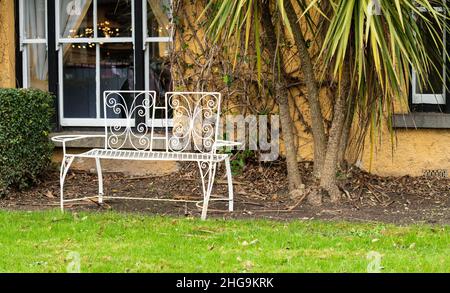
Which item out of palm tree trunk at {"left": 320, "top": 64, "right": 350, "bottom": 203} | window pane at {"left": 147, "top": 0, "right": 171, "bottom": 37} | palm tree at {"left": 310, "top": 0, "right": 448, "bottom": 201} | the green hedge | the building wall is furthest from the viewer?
window pane at {"left": 147, "top": 0, "right": 171, "bottom": 37}

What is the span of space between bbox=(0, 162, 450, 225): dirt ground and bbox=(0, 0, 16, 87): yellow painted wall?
155cm

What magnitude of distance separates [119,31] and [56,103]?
→ 1.18 metres

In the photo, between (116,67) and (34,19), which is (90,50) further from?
(34,19)

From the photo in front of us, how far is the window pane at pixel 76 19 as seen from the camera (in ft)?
29.2

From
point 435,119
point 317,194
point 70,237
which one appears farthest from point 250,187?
point 70,237

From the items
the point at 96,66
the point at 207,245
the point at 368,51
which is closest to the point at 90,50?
the point at 96,66

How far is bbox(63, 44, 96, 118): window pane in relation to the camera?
8977 millimetres

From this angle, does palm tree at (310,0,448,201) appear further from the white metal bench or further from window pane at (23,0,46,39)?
window pane at (23,0,46,39)

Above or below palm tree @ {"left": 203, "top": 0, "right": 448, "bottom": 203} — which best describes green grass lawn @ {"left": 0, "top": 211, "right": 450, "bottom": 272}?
below

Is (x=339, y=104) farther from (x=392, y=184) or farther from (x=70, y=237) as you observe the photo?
(x=70, y=237)

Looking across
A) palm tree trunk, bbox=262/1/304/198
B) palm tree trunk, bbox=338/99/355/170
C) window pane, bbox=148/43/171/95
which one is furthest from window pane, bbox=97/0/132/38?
palm tree trunk, bbox=338/99/355/170

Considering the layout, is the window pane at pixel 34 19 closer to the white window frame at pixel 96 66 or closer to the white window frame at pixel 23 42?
the white window frame at pixel 23 42

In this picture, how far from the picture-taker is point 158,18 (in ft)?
28.4

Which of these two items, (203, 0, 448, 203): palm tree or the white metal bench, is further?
the white metal bench
